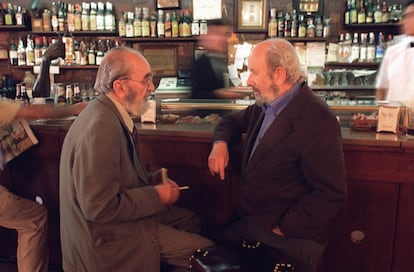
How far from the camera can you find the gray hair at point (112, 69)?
5.36 ft

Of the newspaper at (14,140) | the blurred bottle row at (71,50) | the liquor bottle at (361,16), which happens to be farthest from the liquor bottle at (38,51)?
the liquor bottle at (361,16)

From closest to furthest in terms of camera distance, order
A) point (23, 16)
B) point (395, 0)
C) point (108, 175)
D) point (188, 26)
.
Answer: point (108, 175)
point (395, 0)
point (188, 26)
point (23, 16)

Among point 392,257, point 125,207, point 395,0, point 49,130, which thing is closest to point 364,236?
point 392,257

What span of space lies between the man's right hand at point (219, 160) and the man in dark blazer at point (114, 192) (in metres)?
0.24

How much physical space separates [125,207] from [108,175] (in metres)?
0.14

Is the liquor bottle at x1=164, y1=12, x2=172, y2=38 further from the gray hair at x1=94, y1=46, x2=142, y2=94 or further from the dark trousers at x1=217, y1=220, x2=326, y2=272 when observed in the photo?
the dark trousers at x1=217, y1=220, x2=326, y2=272

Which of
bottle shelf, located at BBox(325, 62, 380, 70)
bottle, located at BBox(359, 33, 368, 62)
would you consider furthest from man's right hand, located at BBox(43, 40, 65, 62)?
bottle, located at BBox(359, 33, 368, 62)

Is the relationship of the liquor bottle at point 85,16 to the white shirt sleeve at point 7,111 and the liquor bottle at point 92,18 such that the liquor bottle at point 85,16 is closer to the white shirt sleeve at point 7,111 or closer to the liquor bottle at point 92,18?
the liquor bottle at point 92,18

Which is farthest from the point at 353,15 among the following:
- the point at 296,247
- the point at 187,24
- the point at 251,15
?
the point at 296,247

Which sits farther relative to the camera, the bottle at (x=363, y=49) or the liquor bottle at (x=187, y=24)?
the liquor bottle at (x=187, y=24)

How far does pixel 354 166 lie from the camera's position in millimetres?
1915

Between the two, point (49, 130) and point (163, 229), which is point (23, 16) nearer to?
point (49, 130)

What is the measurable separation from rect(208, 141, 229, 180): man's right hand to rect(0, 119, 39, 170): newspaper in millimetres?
1099

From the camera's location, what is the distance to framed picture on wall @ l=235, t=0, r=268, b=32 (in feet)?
14.9
